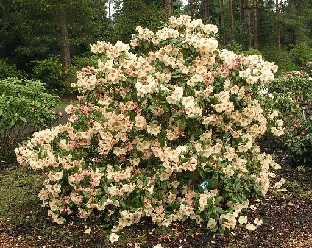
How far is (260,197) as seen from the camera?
477cm

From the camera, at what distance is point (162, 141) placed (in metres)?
4.08

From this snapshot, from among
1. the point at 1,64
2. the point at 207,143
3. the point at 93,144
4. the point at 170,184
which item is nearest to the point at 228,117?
the point at 207,143

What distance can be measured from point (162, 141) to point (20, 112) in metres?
2.88

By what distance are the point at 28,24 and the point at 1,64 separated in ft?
5.07

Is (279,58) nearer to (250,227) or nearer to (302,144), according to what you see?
(302,144)

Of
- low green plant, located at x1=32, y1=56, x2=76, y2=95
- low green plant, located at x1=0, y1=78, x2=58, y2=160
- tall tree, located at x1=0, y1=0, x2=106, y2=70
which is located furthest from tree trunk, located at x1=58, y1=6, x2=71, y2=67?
low green plant, located at x1=0, y1=78, x2=58, y2=160

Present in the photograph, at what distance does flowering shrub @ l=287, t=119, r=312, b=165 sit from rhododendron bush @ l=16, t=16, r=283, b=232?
118cm

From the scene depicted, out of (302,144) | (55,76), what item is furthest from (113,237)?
(55,76)

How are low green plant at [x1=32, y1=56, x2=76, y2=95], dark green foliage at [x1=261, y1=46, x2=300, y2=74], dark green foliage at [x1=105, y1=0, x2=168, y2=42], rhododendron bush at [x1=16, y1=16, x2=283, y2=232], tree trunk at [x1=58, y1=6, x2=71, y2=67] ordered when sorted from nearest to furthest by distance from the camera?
rhododendron bush at [x1=16, y1=16, x2=283, y2=232] < low green plant at [x1=32, y1=56, x2=76, y2=95] < dark green foliage at [x1=105, y1=0, x2=168, y2=42] < tree trunk at [x1=58, y1=6, x2=71, y2=67] < dark green foliage at [x1=261, y1=46, x2=300, y2=74]

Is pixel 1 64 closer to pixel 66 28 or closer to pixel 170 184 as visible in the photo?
pixel 66 28

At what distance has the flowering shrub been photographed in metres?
5.51

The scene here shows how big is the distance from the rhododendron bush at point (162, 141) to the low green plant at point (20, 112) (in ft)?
5.83

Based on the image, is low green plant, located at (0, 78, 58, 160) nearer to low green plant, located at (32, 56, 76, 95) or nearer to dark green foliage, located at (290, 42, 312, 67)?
low green plant, located at (32, 56, 76, 95)

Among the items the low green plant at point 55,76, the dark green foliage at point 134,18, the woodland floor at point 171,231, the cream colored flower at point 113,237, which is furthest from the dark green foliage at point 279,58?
the cream colored flower at point 113,237
